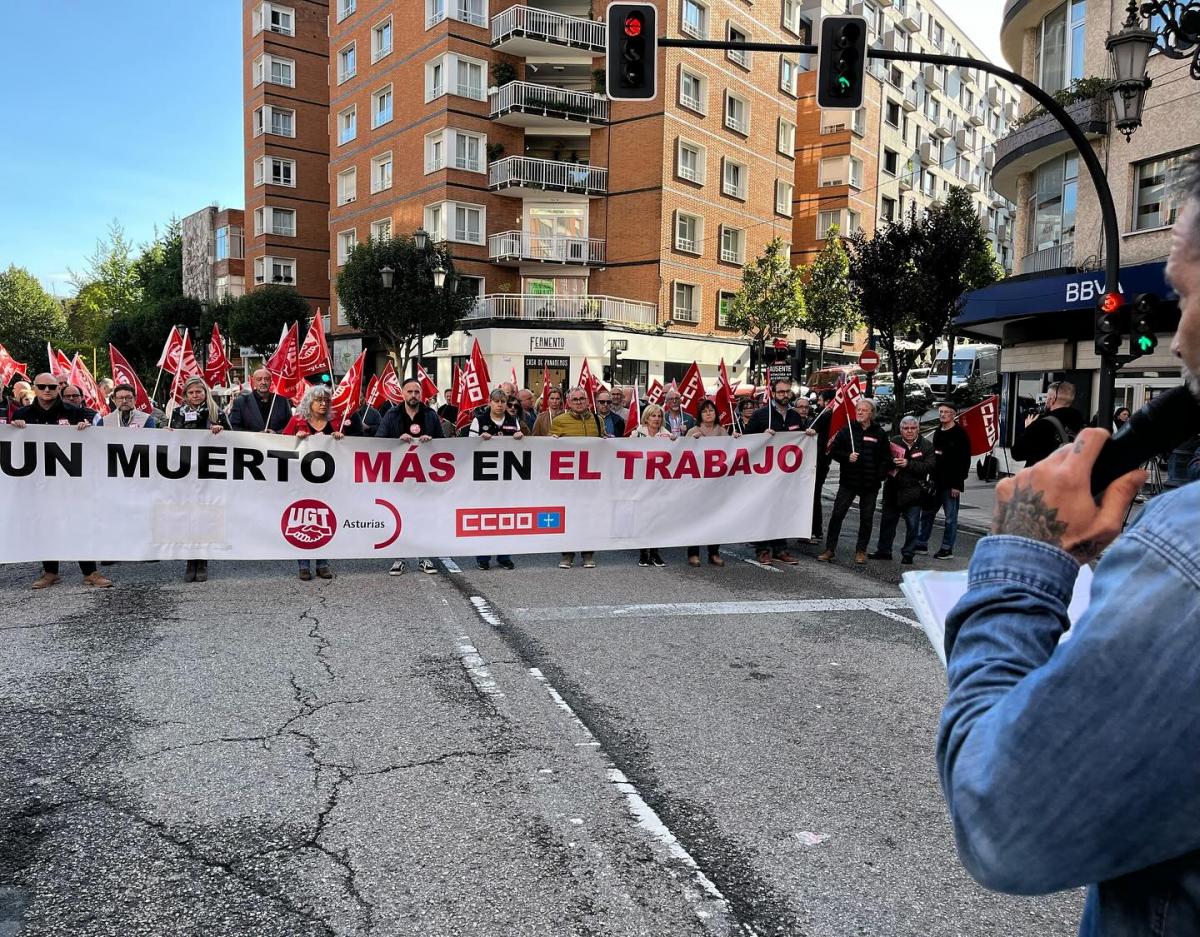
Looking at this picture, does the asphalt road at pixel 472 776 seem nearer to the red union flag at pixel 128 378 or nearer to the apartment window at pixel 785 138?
the red union flag at pixel 128 378

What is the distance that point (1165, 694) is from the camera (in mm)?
812

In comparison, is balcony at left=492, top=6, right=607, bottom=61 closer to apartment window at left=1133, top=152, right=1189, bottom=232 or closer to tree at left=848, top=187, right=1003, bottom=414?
tree at left=848, top=187, right=1003, bottom=414

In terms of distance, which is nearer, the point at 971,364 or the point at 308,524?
the point at 308,524

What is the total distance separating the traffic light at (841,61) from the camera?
999cm

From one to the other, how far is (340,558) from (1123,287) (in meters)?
15.6

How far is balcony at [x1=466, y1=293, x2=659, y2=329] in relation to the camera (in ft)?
119

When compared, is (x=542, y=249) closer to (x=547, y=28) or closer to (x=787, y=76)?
(x=547, y=28)

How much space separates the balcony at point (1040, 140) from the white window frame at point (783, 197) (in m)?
18.7

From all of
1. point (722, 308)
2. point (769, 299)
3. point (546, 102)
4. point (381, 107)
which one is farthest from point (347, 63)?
point (769, 299)

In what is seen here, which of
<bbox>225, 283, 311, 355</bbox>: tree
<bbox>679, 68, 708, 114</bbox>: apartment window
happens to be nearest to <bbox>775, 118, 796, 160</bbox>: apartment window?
<bbox>679, 68, 708, 114</bbox>: apartment window

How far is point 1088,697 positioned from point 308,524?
871 cm

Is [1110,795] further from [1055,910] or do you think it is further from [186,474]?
[186,474]

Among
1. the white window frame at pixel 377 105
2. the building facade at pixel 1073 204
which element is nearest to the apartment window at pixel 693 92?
the white window frame at pixel 377 105

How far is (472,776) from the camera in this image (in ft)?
13.3
